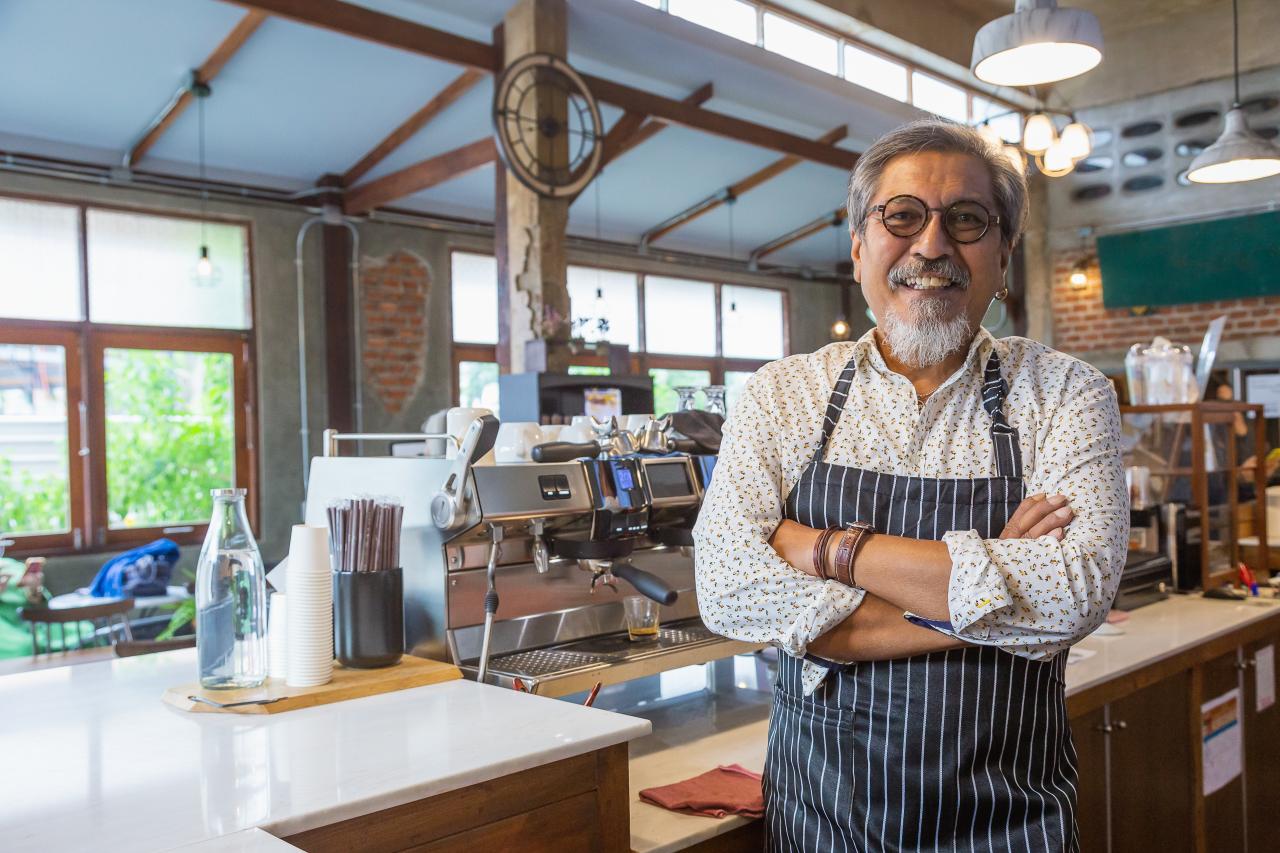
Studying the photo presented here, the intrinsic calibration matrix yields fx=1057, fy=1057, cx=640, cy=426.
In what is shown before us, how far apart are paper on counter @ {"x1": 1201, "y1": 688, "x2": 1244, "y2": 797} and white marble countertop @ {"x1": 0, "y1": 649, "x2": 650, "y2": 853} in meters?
1.96

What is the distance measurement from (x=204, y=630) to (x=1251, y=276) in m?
8.06

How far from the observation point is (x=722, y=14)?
6.21 m

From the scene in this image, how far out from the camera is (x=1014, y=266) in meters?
8.93

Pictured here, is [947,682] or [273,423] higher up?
[273,423]

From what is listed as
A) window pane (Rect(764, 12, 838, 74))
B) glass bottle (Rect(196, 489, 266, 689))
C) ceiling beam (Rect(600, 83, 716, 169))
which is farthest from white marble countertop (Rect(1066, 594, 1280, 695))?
window pane (Rect(764, 12, 838, 74))

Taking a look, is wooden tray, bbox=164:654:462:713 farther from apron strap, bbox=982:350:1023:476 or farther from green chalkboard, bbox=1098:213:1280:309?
green chalkboard, bbox=1098:213:1280:309

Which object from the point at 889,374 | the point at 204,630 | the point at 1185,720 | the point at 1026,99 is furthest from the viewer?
the point at 1026,99

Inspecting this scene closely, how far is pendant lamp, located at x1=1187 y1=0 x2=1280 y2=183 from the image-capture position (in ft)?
13.9

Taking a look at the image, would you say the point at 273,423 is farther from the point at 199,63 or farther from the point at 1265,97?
the point at 1265,97

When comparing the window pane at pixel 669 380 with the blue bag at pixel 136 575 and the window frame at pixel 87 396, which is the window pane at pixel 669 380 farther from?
the blue bag at pixel 136 575

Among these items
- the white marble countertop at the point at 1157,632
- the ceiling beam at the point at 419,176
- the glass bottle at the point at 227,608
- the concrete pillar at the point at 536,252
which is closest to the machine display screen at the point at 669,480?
the glass bottle at the point at 227,608

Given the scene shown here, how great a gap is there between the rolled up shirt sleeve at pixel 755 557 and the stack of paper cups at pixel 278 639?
2.30ft

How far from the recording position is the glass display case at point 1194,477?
340 centimetres

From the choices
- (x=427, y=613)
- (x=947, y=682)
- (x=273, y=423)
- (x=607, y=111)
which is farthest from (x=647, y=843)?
(x=273, y=423)
